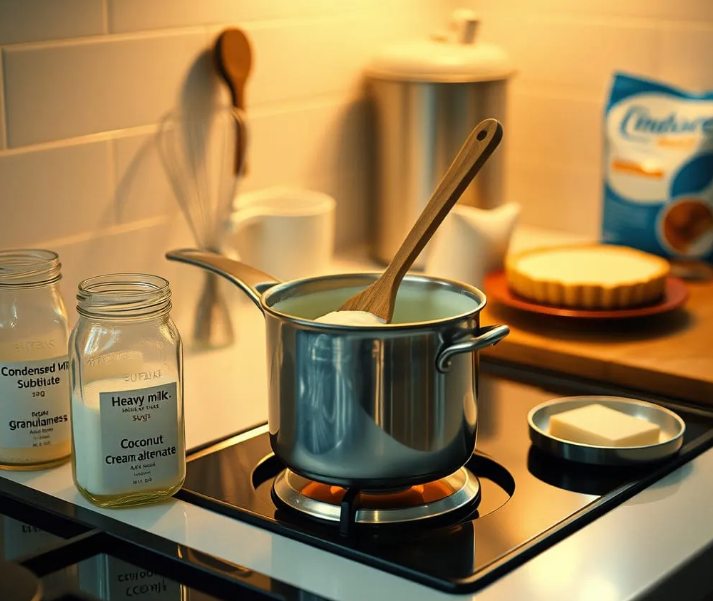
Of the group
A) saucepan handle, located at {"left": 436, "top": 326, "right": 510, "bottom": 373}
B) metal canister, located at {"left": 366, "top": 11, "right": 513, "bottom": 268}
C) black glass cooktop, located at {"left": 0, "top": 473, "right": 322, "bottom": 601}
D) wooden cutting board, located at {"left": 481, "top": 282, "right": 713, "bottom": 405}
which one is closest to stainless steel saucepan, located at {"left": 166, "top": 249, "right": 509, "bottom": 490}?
saucepan handle, located at {"left": 436, "top": 326, "right": 510, "bottom": 373}

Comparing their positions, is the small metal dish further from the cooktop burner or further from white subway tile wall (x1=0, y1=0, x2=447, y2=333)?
white subway tile wall (x1=0, y1=0, x2=447, y2=333)

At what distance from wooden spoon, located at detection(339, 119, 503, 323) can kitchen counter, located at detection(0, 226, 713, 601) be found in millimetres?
188

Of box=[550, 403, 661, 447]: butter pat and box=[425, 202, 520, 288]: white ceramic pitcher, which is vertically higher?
box=[425, 202, 520, 288]: white ceramic pitcher

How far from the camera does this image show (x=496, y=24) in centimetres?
163

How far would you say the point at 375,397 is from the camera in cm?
74

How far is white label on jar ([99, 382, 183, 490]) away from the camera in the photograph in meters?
0.77

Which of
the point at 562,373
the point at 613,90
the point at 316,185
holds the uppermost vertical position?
the point at 613,90

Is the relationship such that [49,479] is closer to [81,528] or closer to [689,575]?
[81,528]

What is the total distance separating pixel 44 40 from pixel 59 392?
0.41 meters

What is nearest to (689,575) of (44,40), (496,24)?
(44,40)

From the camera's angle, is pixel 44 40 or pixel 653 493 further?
pixel 44 40

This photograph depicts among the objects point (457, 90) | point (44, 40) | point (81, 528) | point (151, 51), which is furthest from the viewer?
point (457, 90)

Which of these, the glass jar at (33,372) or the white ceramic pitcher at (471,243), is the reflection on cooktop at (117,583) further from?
the white ceramic pitcher at (471,243)

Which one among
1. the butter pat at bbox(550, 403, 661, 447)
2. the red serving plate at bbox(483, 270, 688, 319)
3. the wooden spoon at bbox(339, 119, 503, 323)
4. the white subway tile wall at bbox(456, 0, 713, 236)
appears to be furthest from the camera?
the white subway tile wall at bbox(456, 0, 713, 236)
